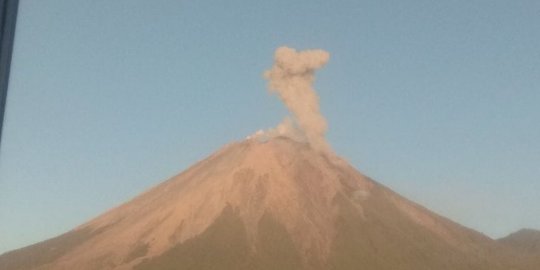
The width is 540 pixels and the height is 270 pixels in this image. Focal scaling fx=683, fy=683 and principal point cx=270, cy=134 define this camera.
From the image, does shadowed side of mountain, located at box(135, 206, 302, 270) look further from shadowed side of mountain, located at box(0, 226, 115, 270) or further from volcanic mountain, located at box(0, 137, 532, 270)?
shadowed side of mountain, located at box(0, 226, 115, 270)

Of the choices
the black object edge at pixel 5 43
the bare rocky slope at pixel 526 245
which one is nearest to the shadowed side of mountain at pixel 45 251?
the bare rocky slope at pixel 526 245

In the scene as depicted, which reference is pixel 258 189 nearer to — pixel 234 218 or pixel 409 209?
pixel 234 218

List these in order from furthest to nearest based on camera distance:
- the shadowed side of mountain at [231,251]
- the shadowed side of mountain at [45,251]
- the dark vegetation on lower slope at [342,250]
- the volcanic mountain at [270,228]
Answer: the volcanic mountain at [270,228] → the shadowed side of mountain at [45,251] → the dark vegetation on lower slope at [342,250] → the shadowed side of mountain at [231,251]

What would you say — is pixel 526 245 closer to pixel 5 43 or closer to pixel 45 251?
pixel 45 251

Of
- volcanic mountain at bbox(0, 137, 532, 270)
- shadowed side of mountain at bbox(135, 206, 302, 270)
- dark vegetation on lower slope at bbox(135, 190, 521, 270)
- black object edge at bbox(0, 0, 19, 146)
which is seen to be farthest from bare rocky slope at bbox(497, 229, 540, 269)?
black object edge at bbox(0, 0, 19, 146)

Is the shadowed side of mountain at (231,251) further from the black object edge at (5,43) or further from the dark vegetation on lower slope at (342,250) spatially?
the black object edge at (5,43)

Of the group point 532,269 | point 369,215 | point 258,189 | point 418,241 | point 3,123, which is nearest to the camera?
point 3,123

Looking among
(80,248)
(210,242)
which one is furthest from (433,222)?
(80,248)

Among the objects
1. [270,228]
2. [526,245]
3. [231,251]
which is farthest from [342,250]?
[526,245]
